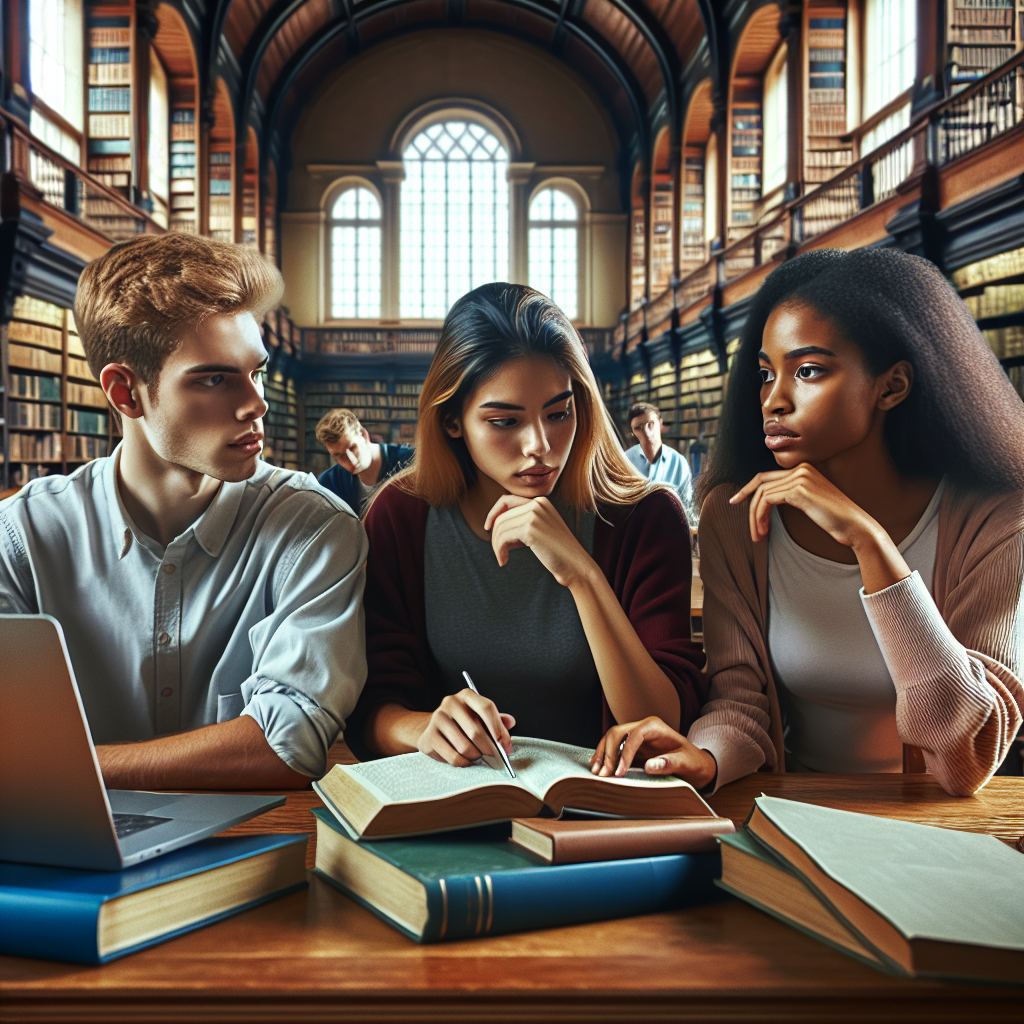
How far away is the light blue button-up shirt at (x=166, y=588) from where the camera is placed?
1.38m

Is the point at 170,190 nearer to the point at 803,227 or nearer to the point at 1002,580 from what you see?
the point at 803,227

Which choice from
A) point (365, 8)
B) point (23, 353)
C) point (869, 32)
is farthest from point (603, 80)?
point (23, 353)

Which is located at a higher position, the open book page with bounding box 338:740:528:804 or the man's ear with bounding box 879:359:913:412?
the man's ear with bounding box 879:359:913:412

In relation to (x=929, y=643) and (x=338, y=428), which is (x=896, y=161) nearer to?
(x=338, y=428)

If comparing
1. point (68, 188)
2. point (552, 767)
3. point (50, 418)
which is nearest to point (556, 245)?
point (68, 188)

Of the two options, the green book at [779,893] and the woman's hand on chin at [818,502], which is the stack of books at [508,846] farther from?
the woman's hand on chin at [818,502]

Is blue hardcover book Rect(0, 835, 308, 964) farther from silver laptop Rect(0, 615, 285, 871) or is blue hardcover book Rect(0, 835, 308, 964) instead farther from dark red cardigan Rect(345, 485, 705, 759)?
dark red cardigan Rect(345, 485, 705, 759)

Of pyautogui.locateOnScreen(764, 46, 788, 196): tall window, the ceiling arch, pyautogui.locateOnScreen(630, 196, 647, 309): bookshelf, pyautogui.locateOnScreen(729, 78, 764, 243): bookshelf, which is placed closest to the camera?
pyautogui.locateOnScreen(764, 46, 788, 196): tall window

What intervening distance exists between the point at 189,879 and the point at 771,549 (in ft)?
3.51

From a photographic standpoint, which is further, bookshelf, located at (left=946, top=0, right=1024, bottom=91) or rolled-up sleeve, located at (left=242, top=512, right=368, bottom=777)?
bookshelf, located at (left=946, top=0, right=1024, bottom=91)

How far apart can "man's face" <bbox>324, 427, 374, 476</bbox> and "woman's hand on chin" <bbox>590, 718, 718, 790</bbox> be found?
372cm

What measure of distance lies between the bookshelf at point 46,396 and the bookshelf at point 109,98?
3.08 meters

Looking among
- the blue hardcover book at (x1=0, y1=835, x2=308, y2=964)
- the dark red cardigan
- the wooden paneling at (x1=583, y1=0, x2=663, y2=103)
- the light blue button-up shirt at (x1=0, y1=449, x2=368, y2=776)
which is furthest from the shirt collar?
the wooden paneling at (x1=583, y1=0, x2=663, y2=103)

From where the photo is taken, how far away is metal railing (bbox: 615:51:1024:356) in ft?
19.2
